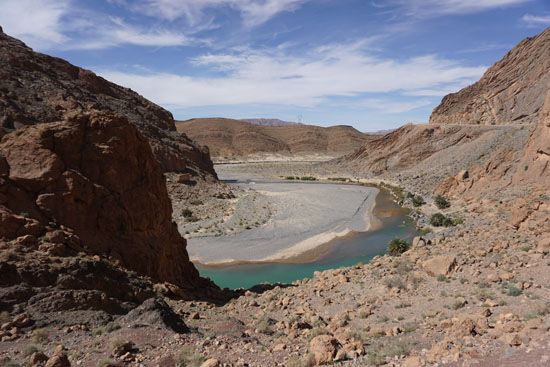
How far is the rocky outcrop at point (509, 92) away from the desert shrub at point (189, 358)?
67.0 metres

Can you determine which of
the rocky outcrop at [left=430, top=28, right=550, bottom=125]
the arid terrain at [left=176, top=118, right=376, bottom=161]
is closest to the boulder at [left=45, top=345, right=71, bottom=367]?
the rocky outcrop at [left=430, top=28, right=550, bottom=125]

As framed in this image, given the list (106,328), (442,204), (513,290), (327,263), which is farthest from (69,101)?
(513,290)

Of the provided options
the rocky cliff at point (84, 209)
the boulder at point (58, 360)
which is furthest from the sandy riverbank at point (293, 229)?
the boulder at point (58, 360)

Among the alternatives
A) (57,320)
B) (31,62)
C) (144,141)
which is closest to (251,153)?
(31,62)

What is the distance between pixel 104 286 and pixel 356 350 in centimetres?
633

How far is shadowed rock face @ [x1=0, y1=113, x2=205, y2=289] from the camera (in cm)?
1231

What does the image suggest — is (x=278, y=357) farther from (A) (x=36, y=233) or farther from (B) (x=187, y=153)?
(B) (x=187, y=153)

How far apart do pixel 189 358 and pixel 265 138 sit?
478 feet

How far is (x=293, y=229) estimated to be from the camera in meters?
35.0

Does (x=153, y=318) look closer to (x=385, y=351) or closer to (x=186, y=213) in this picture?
(x=385, y=351)

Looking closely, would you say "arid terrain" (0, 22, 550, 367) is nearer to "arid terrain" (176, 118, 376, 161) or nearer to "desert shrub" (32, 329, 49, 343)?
"desert shrub" (32, 329, 49, 343)

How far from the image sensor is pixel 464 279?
13234 mm

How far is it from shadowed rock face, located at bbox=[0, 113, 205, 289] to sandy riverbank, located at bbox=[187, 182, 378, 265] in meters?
11.1

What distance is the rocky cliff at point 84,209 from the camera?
10.5m
